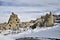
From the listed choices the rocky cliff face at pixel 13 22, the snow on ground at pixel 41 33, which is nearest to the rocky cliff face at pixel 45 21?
the snow on ground at pixel 41 33

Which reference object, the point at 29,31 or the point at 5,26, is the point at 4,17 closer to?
the point at 5,26

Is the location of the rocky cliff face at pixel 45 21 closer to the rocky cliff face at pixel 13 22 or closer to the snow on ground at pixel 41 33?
the snow on ground at pixel 41 33

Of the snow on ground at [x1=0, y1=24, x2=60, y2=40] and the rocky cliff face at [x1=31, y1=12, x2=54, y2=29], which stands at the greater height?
the rocky cliff face at [x1=31, y1=12, x2=54, y2=29]

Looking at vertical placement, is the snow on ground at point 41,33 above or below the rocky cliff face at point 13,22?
below

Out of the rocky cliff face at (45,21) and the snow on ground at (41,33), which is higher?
the rocky cliff face at (45,21)

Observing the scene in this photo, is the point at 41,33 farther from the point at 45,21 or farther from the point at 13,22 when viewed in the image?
the point at 13,22

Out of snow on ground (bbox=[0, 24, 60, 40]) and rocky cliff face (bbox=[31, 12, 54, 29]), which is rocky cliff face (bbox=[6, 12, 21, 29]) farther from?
rocky cliff face (bbox=[31, 12, 54, 29])

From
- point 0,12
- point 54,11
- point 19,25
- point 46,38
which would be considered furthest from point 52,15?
point 0,12

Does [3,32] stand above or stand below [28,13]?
below

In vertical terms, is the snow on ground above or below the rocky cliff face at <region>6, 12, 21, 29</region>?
below

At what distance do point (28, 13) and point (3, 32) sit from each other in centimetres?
58

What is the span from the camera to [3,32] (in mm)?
2551

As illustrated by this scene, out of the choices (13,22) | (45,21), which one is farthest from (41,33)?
(13,22)

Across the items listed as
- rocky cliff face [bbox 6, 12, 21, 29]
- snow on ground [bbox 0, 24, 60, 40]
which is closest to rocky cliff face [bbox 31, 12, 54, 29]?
snow on ground [bbox 0, 24, 60, 40]
